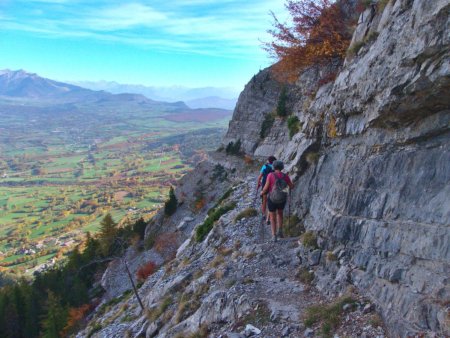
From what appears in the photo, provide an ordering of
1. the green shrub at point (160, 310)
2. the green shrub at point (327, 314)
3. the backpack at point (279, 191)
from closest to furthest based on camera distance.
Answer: the green shrub at point (327, 314) < the backpack at point (279, 191) < the green shrub at point (160, 310)

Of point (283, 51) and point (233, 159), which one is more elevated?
point (283, 51)

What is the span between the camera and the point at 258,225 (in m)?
17.0

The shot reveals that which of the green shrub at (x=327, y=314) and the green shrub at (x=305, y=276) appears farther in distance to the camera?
the green shrub at (x=305, y=276)

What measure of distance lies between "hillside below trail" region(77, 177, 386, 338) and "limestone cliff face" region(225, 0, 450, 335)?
2.27ft

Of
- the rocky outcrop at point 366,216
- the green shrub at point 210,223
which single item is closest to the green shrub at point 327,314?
the rocky outcrop at point 366,216

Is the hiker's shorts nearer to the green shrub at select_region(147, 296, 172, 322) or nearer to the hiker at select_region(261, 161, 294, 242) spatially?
the hiker at select_region(261, 161, 294, 242)

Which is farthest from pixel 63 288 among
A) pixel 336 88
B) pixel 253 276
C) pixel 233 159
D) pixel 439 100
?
pixel 439 100

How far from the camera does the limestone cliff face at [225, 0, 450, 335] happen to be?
721cm

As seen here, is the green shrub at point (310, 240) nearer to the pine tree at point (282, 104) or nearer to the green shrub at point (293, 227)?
the green shrub at point (293, 227)

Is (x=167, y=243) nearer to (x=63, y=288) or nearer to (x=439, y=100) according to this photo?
(x=63, y=288)

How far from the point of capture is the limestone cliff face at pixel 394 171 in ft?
23.7

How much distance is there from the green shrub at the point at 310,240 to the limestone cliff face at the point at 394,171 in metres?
0.27

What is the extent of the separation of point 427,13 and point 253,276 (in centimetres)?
Answer: 894

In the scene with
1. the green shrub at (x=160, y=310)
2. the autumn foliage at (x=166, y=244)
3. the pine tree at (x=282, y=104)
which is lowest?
the autumn foliage at (x=166, y=244)
